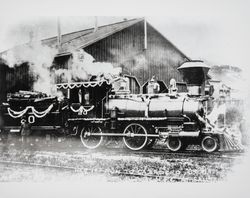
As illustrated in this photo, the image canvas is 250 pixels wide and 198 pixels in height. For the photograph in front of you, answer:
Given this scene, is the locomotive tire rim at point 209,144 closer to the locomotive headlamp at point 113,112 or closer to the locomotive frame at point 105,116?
the locomotive frame at point 105,116

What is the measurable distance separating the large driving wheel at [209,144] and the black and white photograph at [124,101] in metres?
0.02

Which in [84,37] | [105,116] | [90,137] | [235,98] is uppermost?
[84,37]

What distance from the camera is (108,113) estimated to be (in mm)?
6289

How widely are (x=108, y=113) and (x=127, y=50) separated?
1205 mm

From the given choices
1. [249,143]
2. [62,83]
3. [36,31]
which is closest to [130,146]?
[62,83]

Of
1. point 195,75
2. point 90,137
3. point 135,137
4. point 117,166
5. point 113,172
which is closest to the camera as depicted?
point 113,172

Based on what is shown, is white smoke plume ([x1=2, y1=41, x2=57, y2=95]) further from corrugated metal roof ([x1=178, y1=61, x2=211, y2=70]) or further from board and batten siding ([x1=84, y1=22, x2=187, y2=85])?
corrugated metal roof ([x1=178, y1=61, x2=211, y2=70])

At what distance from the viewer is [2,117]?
245 inches

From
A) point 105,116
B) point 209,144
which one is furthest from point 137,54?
point 209,144

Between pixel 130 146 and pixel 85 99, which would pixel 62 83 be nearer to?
pixel 85 99

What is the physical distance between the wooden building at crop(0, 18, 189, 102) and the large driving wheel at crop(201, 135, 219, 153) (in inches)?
38.8

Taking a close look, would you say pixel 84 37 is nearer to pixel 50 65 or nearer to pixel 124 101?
pixel 50 65

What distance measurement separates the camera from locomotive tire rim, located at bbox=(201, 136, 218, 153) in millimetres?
5386

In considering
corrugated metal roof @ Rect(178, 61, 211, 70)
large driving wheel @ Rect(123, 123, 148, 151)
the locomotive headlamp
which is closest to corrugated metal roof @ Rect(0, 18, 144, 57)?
corrugated metal roof @ Rect(178, 61, 211, 70)
